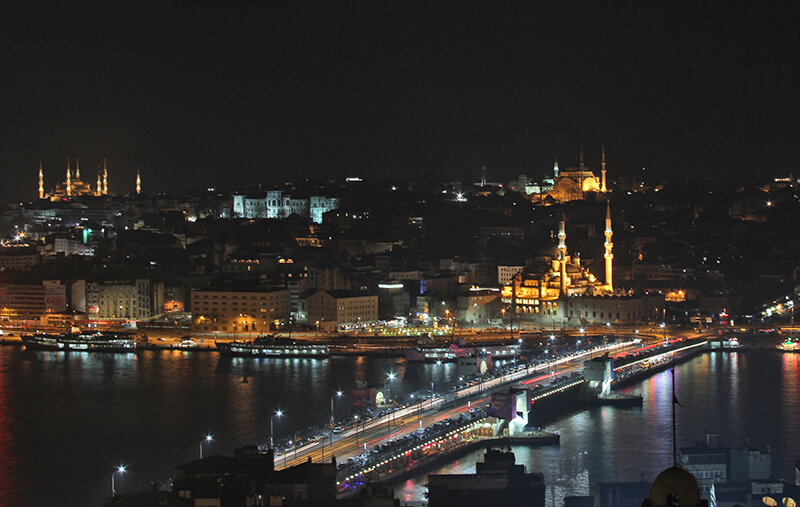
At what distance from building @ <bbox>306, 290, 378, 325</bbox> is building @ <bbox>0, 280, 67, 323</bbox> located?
3833 millimetres

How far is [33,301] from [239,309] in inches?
131

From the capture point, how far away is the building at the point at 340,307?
56.9 feet

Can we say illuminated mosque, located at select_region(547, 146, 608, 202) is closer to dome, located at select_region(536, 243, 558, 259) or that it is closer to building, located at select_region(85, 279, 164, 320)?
dome, located at select_region(536, 243, 558, 259)

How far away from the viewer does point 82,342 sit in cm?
1625

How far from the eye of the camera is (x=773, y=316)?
59.1 feet

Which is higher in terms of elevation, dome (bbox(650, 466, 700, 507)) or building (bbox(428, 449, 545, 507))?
dome (bbox(650, 466, 700, 507))

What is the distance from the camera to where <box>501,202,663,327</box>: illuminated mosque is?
57.8ft

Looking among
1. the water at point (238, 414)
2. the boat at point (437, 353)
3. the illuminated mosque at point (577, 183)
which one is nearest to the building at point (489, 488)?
the water at point (238, 414)

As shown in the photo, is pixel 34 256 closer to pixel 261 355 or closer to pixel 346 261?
pixel 346 261

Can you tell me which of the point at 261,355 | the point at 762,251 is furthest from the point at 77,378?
the point at 762,251

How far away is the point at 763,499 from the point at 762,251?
1479 centimetres

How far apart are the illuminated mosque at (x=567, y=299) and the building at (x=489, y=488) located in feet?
32.3

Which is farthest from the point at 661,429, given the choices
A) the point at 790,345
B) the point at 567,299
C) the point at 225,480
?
the point at 567,299

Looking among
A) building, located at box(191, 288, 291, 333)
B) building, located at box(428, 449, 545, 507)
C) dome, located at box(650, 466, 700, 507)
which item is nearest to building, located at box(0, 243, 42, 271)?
building, located at box(191, 288, 291, 333)
